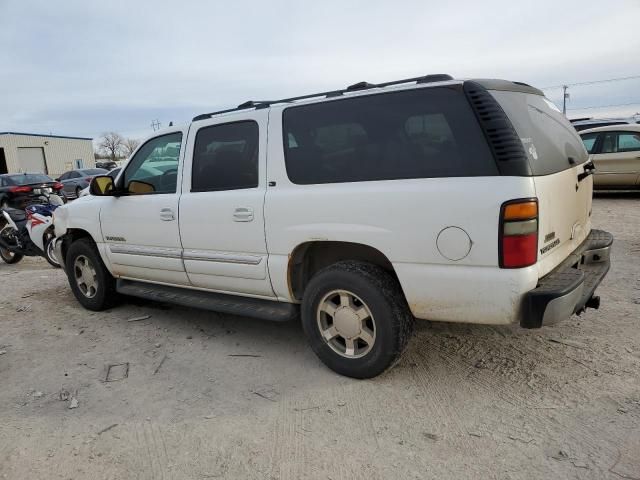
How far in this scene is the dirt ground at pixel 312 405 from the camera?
2.53m

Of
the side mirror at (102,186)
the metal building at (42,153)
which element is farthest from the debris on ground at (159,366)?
the metal building at (42,153)

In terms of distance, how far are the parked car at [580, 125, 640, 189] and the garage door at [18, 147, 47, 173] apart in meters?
46.2

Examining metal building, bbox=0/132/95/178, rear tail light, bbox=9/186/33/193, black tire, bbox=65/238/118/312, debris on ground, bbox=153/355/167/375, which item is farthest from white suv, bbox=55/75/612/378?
metal building, bbox=0/132/95/178

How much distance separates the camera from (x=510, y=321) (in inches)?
108

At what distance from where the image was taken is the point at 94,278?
207 inches

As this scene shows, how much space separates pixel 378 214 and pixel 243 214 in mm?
1146

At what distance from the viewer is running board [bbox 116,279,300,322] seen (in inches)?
146

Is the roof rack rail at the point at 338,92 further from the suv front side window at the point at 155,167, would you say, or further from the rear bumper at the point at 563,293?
the rear bumper at the point at 563,293

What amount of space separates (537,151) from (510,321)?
103 centimetres

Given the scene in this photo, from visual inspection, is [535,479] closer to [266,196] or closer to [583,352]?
[583,352]

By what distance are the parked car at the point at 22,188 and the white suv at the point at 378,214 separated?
559 inches

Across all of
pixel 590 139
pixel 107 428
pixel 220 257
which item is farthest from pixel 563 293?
pixel 590 139

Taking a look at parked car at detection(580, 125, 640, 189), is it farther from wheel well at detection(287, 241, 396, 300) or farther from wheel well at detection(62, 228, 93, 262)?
wheel well at detection(62, 228, 93, 262)

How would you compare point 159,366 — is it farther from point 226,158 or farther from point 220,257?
point 226,158
